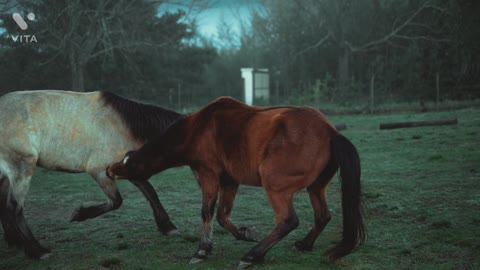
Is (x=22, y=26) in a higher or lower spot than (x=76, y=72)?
higher

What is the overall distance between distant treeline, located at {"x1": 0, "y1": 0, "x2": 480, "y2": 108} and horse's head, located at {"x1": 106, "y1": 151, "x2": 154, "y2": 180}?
10384 millimetres

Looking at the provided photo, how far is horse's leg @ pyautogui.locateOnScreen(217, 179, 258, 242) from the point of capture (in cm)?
575

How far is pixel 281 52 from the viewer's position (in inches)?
1361

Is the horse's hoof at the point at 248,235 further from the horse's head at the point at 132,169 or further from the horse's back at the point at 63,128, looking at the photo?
the horse's back at the point at 63,128

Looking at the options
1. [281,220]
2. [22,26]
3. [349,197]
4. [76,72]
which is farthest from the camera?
[76,72]

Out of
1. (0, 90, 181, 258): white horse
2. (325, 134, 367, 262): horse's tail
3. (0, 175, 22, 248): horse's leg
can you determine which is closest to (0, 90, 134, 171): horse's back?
(0, 90, 181, 258): white horse

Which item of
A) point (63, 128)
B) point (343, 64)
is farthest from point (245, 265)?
point (343, 64)

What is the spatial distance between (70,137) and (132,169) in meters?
1.22

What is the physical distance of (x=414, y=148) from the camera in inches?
488

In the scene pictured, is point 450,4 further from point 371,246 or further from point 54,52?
point 371,246

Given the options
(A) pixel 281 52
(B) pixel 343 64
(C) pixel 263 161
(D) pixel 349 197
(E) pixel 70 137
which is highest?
(A) pixel 281 52

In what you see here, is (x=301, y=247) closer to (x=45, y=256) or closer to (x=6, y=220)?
(x=45, y=256)

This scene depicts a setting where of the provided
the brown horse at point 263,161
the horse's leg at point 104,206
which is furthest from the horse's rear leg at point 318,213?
the horse's leg at point 104,206

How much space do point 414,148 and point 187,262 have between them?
822 centimetres
